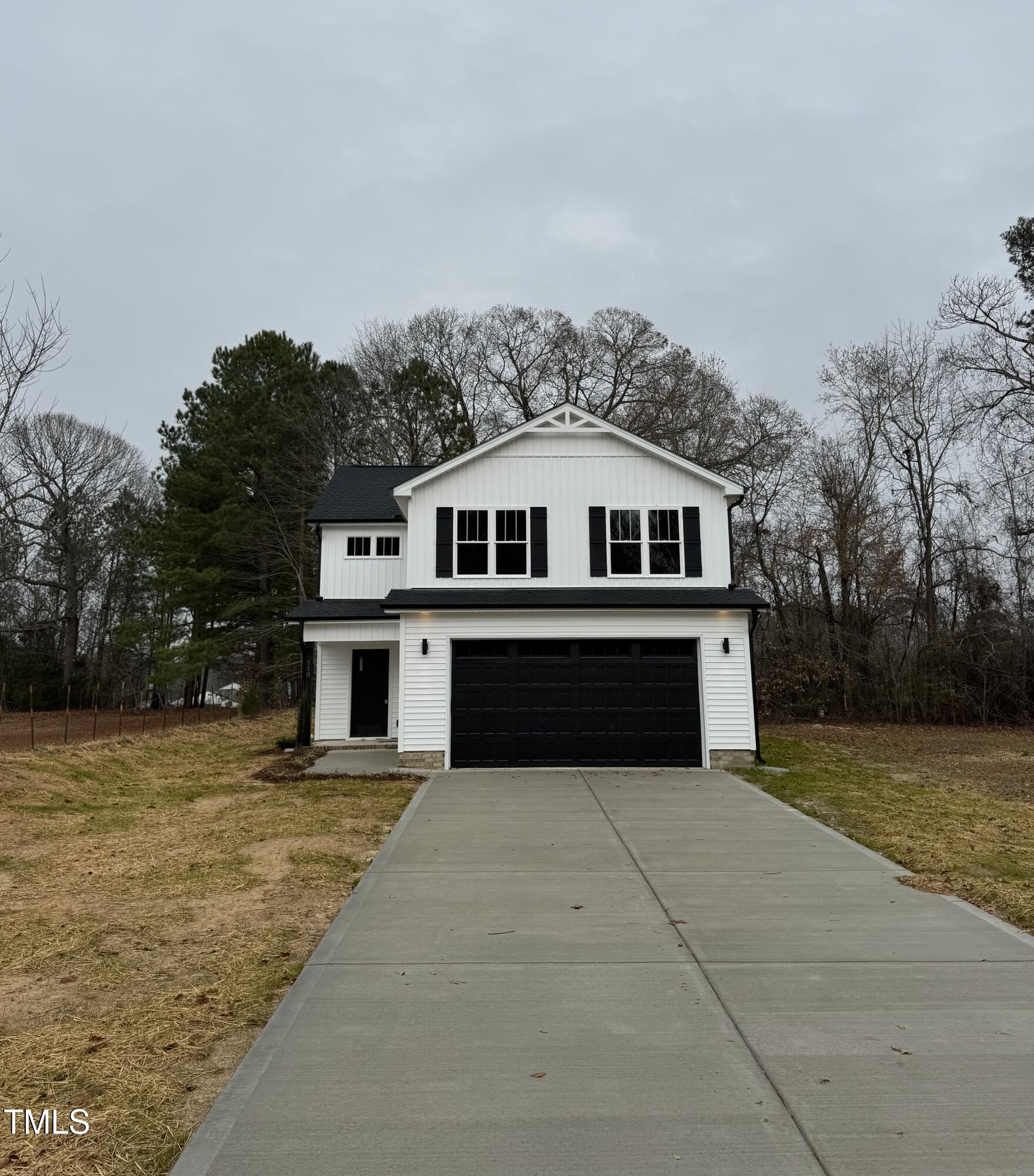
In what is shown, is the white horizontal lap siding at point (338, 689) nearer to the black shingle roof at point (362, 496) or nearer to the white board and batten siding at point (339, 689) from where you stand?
the white board and batten siding at point (339, 689)

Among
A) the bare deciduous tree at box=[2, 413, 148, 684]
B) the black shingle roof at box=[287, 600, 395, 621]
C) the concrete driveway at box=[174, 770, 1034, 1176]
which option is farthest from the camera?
the bare deciduous tree at box=[2, 413, 148, 684]

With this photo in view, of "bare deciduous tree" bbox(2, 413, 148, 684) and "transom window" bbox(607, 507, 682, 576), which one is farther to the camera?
"bare deciduous tree" bbox(2, 413, 148, 684)

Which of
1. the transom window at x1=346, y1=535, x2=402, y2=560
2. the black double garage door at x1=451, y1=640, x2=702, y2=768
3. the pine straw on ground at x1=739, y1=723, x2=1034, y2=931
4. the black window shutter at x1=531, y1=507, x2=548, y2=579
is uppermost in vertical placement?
the transom window at x1=346, y1=535, x2=402, y2=560

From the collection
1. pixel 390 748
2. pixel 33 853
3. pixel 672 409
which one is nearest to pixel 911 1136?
pixel 33 853

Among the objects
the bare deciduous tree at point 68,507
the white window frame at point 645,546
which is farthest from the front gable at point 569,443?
the bare deciduous tree at point 68,507

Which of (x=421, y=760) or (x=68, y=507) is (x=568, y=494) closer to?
(x=421, y=760)

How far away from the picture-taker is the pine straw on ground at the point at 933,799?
714cm

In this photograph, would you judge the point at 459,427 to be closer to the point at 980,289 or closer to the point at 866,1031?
the point at 980,289

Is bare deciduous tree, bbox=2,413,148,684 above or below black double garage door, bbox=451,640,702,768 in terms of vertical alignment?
above

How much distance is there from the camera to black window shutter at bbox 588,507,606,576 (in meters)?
15.2

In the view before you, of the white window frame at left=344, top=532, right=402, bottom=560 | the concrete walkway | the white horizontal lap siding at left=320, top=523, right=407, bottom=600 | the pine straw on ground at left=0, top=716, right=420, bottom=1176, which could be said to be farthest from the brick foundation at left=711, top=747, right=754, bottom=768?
the white window frame at left=344, top=532, right=402, bottom=560

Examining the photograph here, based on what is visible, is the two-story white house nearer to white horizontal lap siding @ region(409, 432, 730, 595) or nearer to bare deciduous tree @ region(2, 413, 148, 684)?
white horizontal lap siding @ region(409, 432, 730, 595)

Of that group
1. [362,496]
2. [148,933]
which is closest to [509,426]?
[362,496]

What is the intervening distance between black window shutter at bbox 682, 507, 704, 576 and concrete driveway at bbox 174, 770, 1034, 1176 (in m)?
8.47
